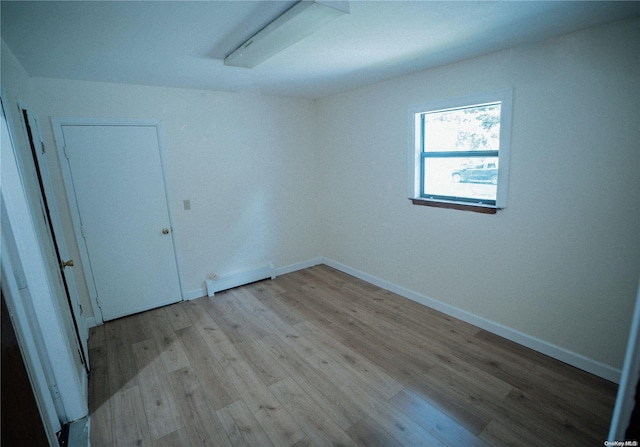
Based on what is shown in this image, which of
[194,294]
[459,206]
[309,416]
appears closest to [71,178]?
[194,294]

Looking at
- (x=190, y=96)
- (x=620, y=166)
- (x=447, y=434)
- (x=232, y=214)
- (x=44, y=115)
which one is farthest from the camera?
(x=232, y=214)

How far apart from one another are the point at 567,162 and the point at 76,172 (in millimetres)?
4308

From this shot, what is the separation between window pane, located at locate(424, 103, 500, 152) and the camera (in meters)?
2.66

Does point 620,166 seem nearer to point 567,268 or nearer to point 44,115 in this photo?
point 567,268

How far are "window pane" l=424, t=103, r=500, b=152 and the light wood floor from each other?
1.76 m

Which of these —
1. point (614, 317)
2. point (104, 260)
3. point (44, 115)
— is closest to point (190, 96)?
point (44, 115)

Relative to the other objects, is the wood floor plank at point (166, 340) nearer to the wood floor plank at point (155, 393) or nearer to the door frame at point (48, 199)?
the wood floor plank at point (155, 393)

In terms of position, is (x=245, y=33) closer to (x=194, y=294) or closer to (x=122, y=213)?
(x=122, y=213)

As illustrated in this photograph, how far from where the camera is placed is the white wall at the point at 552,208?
2.00 m

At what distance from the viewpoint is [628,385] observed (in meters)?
0.59

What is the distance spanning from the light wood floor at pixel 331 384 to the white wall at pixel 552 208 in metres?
0.38

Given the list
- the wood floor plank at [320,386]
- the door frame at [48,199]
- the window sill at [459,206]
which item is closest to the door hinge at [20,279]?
the door frame at [48,199]

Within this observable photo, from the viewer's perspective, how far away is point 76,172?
2.96 metres

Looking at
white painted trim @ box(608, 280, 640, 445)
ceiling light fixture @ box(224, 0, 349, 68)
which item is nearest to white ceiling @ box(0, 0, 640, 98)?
ceiling light fixture @ box(224, 0, 349, 68)
